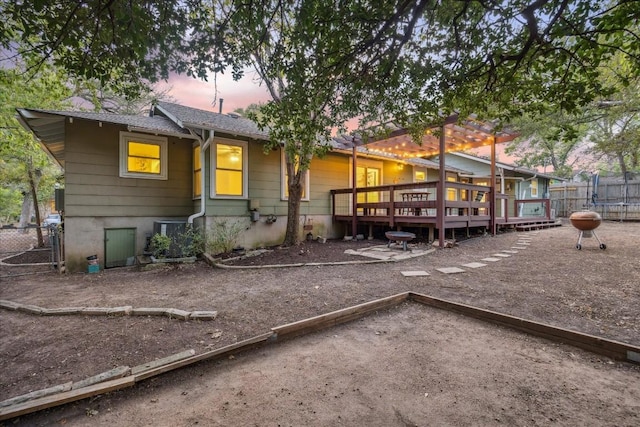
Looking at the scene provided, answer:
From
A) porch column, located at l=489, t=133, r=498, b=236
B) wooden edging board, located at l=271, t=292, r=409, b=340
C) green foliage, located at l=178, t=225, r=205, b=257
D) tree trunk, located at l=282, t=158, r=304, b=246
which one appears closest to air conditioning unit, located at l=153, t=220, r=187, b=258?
green foliage, located at l=178, t=225, r=205, b=257

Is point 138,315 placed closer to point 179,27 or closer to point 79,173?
point 179,27

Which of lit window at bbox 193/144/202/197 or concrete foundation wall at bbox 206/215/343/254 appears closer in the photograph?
concrete foundation wall at bbox 206/215/343/254

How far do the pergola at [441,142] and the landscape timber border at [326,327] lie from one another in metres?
4.34

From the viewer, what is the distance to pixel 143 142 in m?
7.52

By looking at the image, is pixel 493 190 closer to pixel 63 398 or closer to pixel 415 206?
pixel 415 206

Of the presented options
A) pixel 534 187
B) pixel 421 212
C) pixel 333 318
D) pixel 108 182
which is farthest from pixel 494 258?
→ pixel 534 187

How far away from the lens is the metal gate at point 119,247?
704 centimetres

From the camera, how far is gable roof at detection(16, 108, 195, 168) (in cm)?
604

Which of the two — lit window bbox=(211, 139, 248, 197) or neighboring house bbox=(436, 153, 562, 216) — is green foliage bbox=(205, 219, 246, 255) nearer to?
lit window bbox=(211, 139, 248, 197)

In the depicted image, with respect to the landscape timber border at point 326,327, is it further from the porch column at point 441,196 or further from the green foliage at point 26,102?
the green foliage at point 26,102

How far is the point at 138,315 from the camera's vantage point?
3.42 m

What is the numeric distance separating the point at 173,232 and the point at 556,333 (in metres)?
7.30

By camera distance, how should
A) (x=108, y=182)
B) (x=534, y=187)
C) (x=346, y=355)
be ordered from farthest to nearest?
(x=534, y=187)
(x=108, y=182)
(x=346, y=355)

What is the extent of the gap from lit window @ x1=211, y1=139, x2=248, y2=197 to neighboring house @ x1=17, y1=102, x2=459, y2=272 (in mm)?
27
